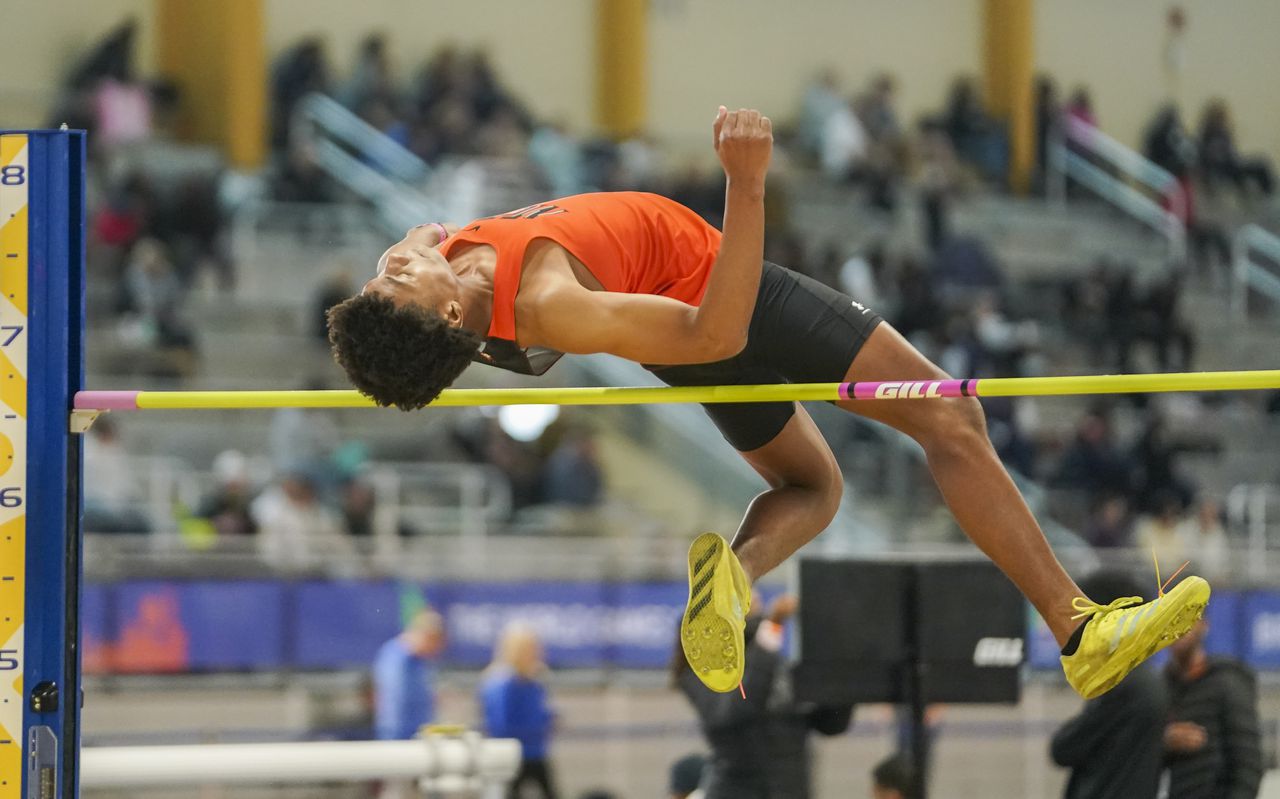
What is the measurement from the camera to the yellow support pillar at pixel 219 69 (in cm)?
1630

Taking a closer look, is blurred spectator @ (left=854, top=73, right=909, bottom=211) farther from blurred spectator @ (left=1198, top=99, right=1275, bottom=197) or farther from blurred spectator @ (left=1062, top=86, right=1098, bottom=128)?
blurred spectator @ (left=1198, top=99, right=1275, bottom=197)

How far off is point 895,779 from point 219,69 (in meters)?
12.2

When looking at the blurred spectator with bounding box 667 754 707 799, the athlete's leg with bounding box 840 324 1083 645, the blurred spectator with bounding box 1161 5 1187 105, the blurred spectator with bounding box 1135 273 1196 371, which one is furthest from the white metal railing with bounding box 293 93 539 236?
the athlete's leg with bounding box 840 324 1083 645

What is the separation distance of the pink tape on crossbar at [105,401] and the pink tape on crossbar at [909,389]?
1.65 m

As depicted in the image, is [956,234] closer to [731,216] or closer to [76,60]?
[76,60]

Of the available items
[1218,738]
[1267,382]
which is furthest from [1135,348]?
[1267,382]

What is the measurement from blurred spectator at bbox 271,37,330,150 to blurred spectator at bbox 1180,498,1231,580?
27.3 ft

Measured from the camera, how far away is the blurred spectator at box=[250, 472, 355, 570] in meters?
10.4

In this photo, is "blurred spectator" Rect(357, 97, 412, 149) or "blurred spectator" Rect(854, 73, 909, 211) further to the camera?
"blurred spectator" Rect(854, 73, 909, 211)

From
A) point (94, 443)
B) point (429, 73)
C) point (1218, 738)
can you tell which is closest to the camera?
point (1218, 738)

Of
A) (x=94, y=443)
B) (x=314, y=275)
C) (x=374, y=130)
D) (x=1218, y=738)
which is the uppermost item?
(x=374, y=130)

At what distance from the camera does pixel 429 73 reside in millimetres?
17453

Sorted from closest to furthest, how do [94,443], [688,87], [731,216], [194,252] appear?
[731,216] → [94,443] → [194,252] → [688,87]

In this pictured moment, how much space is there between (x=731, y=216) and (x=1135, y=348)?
13.3 m
